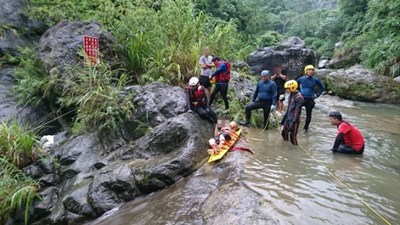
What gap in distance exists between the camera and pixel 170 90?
809 centimetres

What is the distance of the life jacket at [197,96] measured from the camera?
23.8 ft

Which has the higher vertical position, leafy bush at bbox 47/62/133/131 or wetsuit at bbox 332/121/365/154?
leafy bush at bbox 47/62/133/131

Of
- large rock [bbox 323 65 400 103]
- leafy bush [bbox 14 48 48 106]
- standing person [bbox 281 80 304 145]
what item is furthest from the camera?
large rock [bbox 323 65 400 103]

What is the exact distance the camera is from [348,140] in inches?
269

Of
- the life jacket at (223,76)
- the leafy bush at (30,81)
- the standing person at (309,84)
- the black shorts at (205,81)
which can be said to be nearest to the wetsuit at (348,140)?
A: the standing person at (309,84)

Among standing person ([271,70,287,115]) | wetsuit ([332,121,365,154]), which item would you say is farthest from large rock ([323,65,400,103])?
wetsuit ([332,121,365,154])

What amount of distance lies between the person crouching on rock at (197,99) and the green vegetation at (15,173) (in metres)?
3.44

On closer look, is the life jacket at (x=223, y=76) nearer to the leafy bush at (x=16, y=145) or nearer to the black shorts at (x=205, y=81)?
the black shorts at (x=205, y=81)

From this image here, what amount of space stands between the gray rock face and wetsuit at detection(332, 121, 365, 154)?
6399 millimetres

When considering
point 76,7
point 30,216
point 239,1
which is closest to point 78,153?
point 30,216

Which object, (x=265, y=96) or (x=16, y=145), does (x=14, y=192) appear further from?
(x=265, y=96)

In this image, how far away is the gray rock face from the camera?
912 cm

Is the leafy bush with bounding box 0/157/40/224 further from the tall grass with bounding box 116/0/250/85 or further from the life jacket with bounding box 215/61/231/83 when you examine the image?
the life jacket with bounding box 215/61/231/83

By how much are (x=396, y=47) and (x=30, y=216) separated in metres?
13.6
